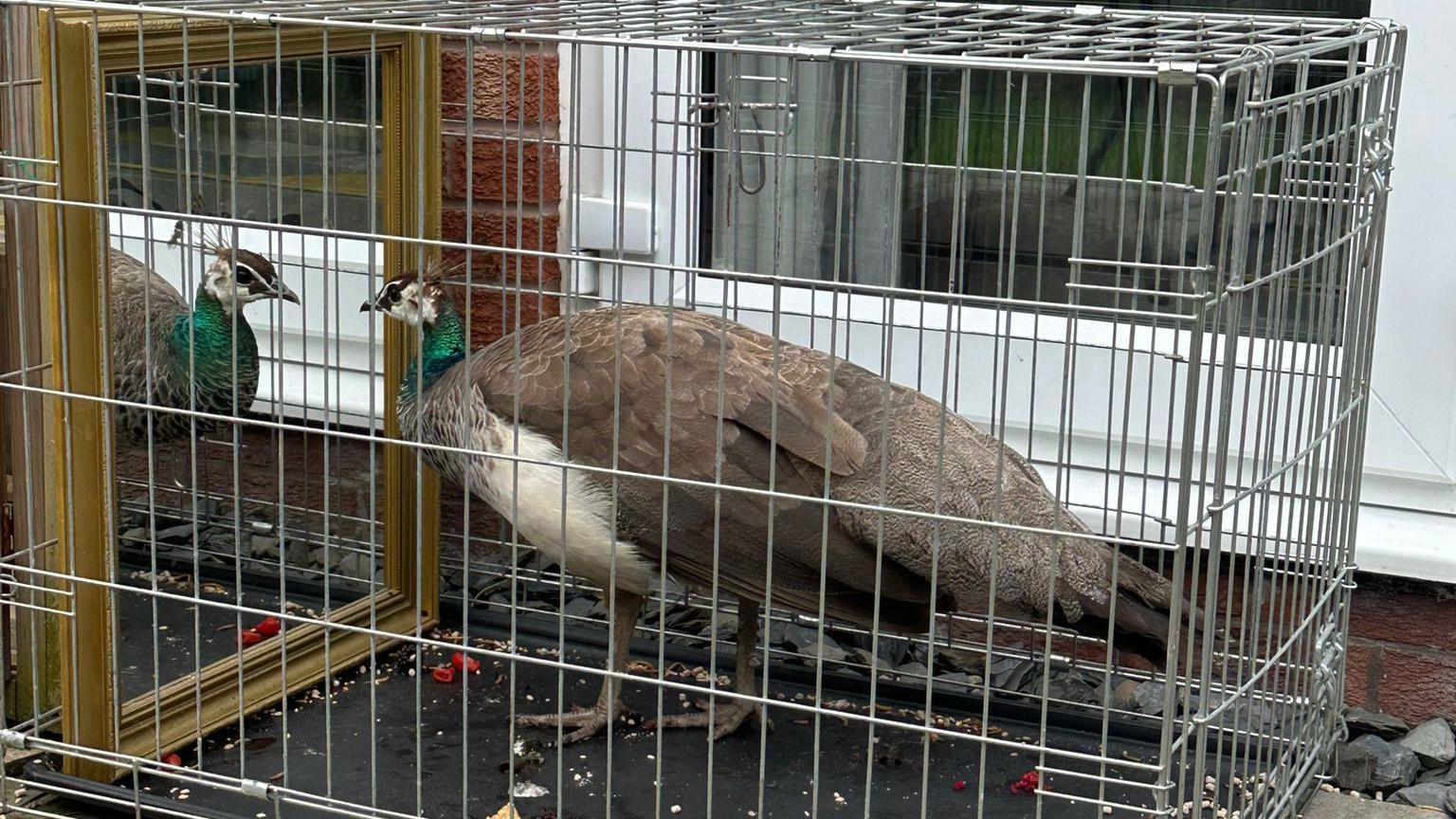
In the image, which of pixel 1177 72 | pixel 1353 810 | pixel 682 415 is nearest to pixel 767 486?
pixel 682 415

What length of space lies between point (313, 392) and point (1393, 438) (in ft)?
8.17

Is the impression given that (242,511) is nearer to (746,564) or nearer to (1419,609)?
(746,564)

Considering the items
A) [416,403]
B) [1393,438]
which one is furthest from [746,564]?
[1393,438]

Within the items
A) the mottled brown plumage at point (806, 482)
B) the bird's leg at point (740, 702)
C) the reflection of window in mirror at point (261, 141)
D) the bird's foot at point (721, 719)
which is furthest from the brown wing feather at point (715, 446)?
the reflection of window in mirror at point (261, 141)

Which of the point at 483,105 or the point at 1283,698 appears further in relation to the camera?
the point at 483,105

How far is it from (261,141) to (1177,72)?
245 centimetres

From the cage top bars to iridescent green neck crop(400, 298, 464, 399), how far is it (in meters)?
0.66

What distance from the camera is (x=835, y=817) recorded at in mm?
2943

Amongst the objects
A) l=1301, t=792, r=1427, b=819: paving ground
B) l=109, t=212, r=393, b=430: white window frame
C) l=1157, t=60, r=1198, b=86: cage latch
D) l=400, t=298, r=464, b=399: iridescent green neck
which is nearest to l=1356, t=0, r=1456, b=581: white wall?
l=1301, t=792, r=1427, b=819: paving ground

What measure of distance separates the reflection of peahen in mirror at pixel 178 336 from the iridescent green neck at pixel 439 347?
0.28 metres

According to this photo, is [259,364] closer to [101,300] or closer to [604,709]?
[101,300]

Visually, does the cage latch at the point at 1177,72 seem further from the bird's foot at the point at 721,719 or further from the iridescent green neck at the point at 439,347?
the iridescent green neck at the point at 439,347

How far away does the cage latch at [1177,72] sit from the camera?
79.6 inches

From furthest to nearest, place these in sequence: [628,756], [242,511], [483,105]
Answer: [242,511] → [483,105] → [628,756]
